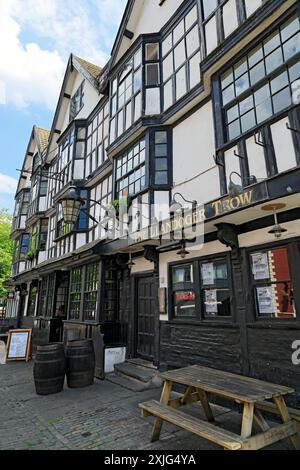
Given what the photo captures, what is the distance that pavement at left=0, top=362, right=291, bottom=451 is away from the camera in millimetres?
3586

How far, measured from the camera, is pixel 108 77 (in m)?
10.0

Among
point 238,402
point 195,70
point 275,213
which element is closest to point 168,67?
point 195,70

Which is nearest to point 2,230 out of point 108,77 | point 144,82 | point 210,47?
point 108,77

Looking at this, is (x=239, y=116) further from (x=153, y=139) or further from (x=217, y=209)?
A: (x=153, y=139)

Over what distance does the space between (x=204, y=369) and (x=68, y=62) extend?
14.9m

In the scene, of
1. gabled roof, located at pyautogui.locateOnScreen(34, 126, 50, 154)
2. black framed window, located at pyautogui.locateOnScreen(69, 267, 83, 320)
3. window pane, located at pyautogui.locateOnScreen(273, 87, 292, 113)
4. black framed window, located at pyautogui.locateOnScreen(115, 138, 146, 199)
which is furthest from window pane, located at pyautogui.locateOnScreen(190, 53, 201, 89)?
gabled roof, located at pyautogui.locateOnScreen(34, 126, 50, 154)

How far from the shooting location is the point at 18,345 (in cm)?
1005

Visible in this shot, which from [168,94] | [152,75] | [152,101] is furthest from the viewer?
[152,75]

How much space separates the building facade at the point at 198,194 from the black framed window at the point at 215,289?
0.02 meters

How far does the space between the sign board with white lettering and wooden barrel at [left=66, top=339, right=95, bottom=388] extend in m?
0.85

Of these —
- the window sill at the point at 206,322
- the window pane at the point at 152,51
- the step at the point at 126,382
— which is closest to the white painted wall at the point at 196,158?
the window sill at the point at 206,322

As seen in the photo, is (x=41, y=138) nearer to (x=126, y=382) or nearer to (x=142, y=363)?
(x=142, y=363)

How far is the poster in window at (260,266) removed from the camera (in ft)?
15.0

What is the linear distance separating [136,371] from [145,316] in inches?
54.4
